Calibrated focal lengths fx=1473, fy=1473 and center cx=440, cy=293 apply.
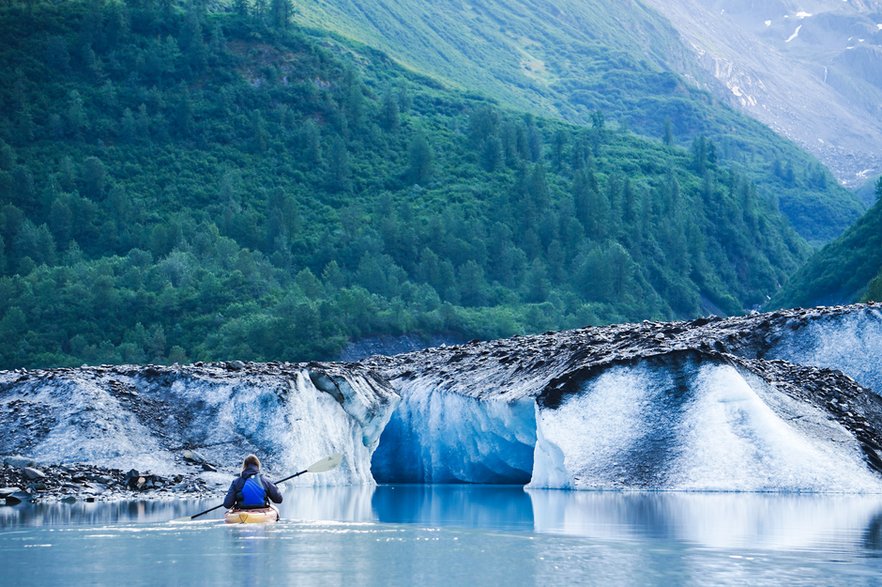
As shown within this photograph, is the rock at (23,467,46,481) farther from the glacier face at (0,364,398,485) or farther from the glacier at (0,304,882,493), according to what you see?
the glacier at (0,304,882,493)

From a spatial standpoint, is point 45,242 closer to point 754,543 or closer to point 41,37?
point 41,37

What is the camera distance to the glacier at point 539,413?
37562mm

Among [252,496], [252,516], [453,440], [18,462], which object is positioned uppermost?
[453,440]

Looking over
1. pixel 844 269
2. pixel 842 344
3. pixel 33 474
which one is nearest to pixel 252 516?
pixel 33 474

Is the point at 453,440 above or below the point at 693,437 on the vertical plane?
above

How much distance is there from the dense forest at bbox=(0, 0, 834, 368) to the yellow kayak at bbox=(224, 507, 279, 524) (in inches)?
2836

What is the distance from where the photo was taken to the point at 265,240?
440 ft

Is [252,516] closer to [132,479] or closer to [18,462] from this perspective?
[132,479]

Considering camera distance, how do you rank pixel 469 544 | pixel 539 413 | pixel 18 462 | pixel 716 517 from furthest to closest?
pixel 539 413
pixel 18 462
pixel 716 517
pixel 469 544

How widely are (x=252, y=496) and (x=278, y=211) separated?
4216 inches

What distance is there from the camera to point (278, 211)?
444 ft

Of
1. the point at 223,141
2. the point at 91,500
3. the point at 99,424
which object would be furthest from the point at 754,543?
the point at 223,141

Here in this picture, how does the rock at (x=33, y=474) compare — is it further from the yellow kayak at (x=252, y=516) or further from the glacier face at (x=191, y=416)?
the yellow kayak at (x=252, y=516)

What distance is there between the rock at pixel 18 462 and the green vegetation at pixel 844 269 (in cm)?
9501
